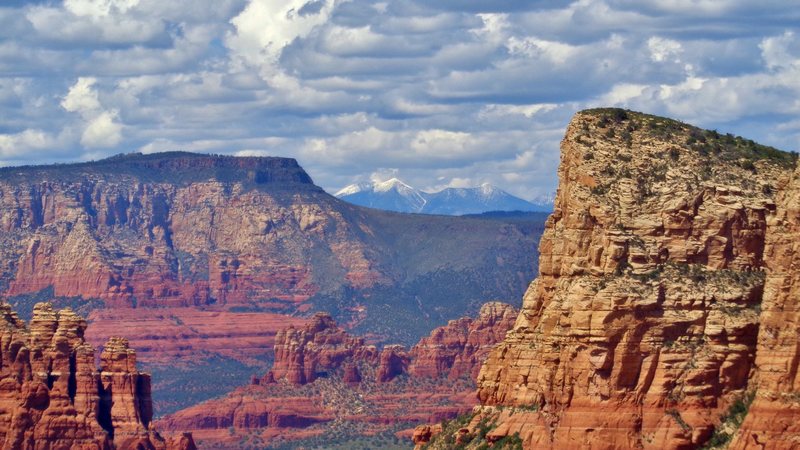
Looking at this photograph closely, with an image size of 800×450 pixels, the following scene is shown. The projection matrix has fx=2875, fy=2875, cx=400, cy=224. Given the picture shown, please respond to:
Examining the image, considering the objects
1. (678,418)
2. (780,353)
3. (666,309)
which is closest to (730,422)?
(678,418)

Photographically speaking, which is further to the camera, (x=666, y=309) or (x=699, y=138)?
(x=699, y=138)

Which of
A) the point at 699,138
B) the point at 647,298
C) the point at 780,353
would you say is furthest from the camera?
the point at 699,138

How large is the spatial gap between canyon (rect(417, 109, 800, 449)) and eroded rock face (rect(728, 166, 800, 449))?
0.07 metres

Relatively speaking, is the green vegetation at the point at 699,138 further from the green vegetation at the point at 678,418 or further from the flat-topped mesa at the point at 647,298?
the green vegetation at the point at 678,418

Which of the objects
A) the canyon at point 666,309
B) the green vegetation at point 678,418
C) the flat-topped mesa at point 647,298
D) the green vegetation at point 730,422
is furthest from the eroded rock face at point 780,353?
the green vegetation at point 678,418

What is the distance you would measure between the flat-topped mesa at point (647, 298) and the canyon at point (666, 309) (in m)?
0.06

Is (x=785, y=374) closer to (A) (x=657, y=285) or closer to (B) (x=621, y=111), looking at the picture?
(A) (x=657, y=285)

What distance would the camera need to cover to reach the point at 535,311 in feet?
420

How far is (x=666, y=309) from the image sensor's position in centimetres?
11862

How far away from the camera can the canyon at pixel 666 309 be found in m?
116

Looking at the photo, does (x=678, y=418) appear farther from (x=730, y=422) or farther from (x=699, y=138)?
(x=699, y=138)

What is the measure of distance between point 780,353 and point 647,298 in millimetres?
6219

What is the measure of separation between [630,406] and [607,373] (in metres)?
1.68

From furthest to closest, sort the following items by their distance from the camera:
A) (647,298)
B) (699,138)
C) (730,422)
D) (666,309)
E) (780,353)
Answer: (699,138) < (666,309) < (647,298) < (730,422) < (780,353)
